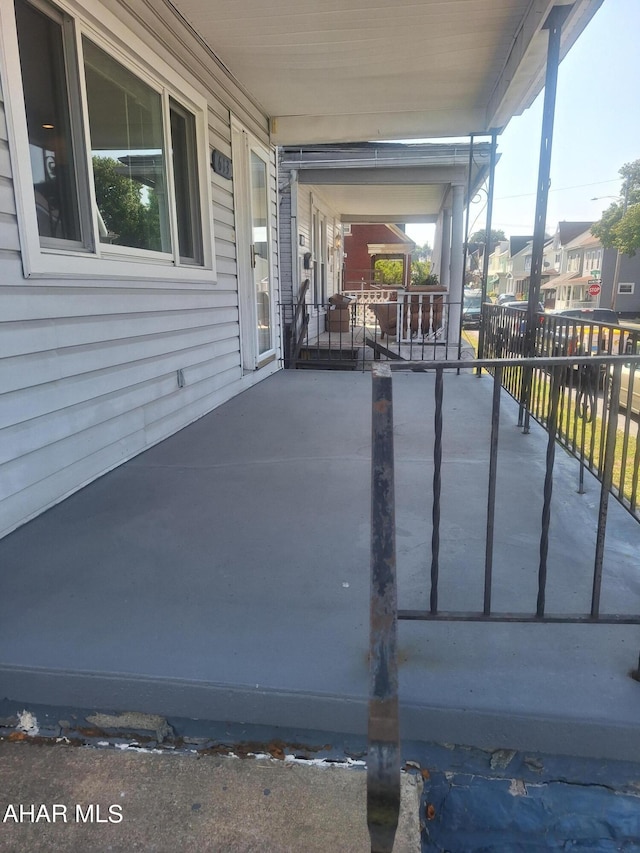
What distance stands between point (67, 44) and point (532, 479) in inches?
127

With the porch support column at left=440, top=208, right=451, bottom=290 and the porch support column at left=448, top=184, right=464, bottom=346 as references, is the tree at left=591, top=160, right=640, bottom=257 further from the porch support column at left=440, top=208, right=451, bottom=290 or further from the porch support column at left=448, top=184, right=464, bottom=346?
the porch support column at left=448, top=184, right=464, bottom=346

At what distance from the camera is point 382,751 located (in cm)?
105

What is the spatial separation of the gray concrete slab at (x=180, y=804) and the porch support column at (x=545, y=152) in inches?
129

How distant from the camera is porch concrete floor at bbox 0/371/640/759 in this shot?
149 cm

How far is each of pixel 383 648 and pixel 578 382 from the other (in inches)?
79.1

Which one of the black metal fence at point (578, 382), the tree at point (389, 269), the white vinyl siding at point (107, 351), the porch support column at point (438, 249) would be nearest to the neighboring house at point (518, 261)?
the tree at point (389, 269)

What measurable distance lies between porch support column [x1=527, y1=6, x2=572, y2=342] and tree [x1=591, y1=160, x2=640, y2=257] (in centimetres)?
3818

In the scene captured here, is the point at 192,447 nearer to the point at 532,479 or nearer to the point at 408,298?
the point at 532,479

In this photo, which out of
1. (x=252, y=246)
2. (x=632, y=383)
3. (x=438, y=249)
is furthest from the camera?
(x=438, y=249)

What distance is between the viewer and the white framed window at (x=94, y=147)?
8.20 feet

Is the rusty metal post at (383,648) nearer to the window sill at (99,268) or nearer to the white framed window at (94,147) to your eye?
the window sill at (99,268)

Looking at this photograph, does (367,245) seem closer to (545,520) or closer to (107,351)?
(107,351)

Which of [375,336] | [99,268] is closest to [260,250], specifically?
[99,268]

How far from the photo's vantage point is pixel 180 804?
4.36 ft
